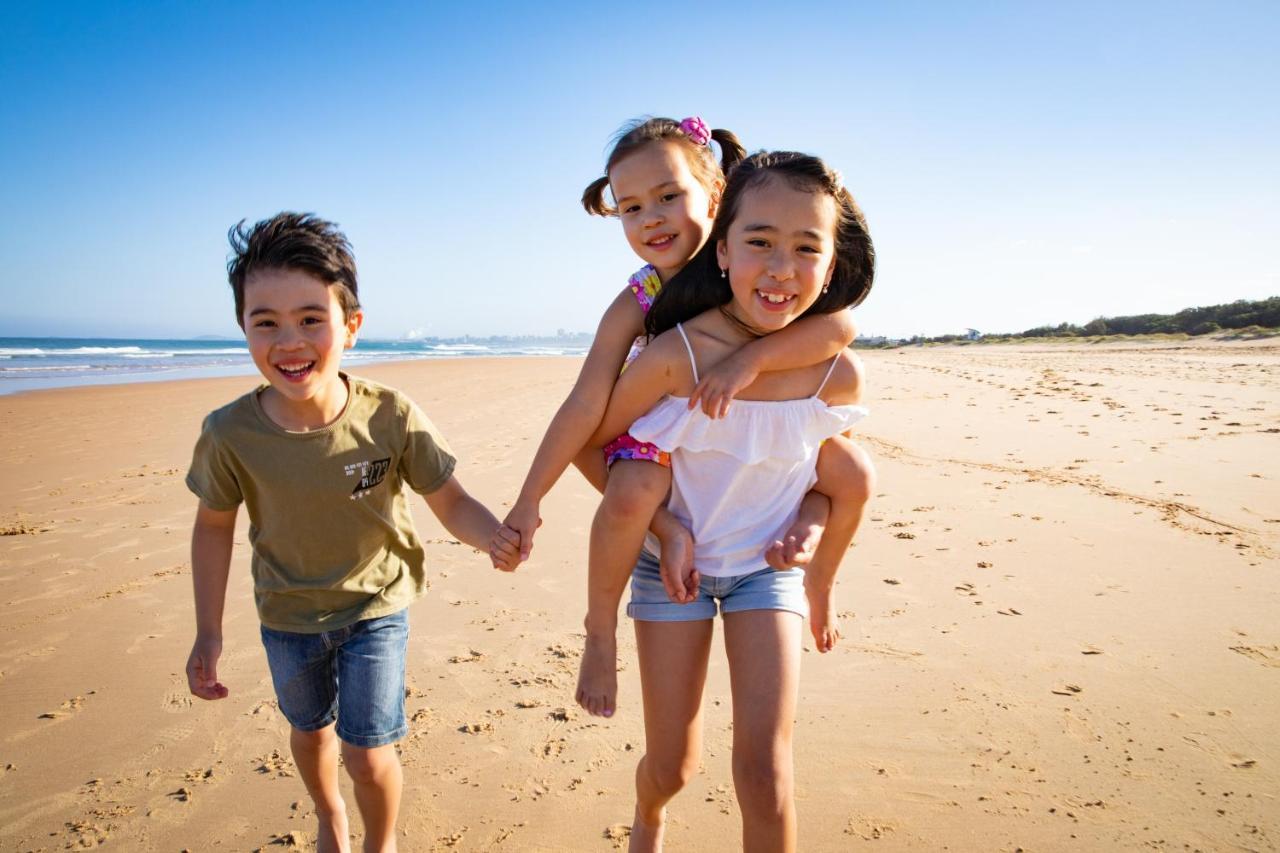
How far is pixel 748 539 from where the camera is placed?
2.07 m

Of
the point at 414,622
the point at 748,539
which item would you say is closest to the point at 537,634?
the point at 414,622

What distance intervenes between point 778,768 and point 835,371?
1090 millimetres

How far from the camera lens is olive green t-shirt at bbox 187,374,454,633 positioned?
208cm

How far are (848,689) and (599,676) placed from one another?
1636 millimetres

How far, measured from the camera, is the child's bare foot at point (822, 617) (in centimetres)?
233

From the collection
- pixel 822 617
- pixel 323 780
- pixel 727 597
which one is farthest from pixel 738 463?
pixel 323 780

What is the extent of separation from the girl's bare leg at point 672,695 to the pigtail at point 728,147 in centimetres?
161

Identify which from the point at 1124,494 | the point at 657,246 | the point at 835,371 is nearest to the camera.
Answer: the point at 835,371

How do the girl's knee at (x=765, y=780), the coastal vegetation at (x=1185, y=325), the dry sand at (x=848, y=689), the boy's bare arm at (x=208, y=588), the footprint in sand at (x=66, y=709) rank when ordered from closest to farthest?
the girl's knee at (x=765, y=780), the boy's bare arm at (x=208, y=588), the dry sand at (x=848, y=689), the footprint in sand at (x=66, y=709), the coastal vegetation at (x=1185, y=325)

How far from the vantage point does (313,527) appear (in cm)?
211

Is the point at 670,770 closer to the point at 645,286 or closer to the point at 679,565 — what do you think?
the point at 679,565

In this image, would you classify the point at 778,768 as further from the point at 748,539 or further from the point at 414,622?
the point at 414,622

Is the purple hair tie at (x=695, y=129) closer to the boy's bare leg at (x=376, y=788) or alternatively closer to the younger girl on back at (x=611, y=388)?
the younger girl on back at (x=611, y=388)

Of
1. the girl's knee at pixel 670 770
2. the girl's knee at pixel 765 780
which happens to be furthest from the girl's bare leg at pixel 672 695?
the girl's knee at pixel 765 780
